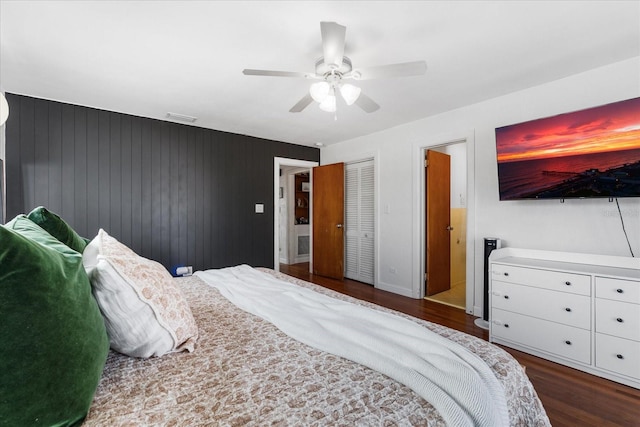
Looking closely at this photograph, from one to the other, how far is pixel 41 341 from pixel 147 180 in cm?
353

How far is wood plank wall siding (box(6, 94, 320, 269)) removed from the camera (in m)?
3.15

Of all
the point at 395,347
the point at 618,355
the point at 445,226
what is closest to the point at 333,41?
the point at 395,347

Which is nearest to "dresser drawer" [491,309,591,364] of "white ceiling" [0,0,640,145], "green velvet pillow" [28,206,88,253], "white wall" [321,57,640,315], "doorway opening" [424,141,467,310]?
"white wall" [321,57,640,315]

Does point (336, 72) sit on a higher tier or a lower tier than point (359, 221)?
higher

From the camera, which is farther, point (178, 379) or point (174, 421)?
point (178, 379)

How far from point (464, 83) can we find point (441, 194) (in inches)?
70.9

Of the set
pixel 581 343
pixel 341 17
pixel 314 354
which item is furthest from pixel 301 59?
pixel 581 343

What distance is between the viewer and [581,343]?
7.30 ft

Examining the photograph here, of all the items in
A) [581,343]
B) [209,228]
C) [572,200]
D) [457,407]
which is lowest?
[581,343]

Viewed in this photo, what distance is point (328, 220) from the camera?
5.24 metres

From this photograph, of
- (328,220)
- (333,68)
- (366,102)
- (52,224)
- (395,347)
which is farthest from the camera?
(328,220)

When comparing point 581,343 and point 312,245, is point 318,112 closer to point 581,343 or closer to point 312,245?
point 312,245

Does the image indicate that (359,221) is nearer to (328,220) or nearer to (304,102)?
(328,220)

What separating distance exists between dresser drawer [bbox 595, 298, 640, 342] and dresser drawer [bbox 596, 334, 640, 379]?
0.15ft
